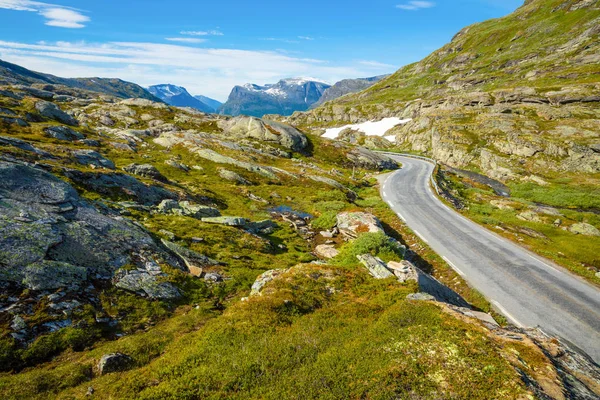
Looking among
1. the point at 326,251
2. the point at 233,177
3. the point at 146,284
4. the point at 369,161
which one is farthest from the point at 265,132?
the point at 146,284

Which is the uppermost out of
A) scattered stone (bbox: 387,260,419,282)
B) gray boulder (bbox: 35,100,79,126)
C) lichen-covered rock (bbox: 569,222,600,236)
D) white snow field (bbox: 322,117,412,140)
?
white snow field (bbox: 322,117,412,140)

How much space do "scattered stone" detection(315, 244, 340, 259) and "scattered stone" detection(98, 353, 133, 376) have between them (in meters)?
17.6

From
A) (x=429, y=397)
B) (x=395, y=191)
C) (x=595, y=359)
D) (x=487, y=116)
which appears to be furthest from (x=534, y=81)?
(x=429, y=397)

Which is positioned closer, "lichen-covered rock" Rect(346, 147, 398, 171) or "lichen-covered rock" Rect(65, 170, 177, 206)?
"lichen-covered rock" Rect(65, 170, 177, 206)

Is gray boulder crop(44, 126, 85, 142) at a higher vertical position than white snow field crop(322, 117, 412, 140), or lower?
lower

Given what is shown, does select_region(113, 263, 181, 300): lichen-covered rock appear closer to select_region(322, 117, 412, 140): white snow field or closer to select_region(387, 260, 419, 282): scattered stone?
select_region(387, 260, 419, 282): scattered stone

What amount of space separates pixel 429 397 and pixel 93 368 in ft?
38.0

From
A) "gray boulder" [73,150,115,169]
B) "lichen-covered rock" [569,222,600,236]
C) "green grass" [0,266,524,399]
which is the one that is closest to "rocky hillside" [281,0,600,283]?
"lichen-covered rock" [569,222,600,236]

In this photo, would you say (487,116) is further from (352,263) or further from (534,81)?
(352,263)

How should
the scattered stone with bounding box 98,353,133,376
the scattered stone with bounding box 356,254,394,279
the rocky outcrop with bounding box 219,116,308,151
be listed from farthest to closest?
the rocky outcrop with bounding box 219,116,308,151 < the scattered stone with bounding box 356,254,394,279 < the scattered stone with bounding box 98,353,133,376

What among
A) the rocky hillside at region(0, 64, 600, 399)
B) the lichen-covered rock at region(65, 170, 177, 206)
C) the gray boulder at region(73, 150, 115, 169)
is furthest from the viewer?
the gray boulder at region(73, 150, 115, 169)

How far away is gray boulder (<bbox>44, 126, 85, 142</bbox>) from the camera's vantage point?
47.9 meters

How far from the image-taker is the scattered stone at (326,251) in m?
26.4

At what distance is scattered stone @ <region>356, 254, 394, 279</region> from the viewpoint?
1874 centimetres
